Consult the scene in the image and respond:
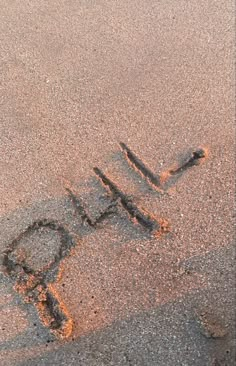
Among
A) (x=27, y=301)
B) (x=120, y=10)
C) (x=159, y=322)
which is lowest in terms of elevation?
(x=159, y=322)

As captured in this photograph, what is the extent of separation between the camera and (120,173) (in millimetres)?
3623

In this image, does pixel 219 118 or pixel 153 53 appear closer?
pixel 219 118

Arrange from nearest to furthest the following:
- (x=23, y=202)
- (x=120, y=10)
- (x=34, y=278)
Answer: (x=34, y=278), (x=23, y=202), (x=120, y=10)

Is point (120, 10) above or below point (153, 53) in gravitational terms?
above

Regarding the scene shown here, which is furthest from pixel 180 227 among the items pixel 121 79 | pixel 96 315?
pixel 121 79

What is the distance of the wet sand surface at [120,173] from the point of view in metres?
3.00

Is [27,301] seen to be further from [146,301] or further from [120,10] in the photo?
[120,10]

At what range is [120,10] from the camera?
4.66m

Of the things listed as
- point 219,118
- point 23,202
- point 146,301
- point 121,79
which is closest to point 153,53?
point 121,79

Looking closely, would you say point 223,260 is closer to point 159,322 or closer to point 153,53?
point 159,322

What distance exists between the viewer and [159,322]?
9.92 feet

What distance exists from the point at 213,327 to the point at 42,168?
166cm

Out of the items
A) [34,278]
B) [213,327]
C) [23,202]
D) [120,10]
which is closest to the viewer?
[213,327]

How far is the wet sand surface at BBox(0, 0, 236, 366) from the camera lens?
3000 millimetres
